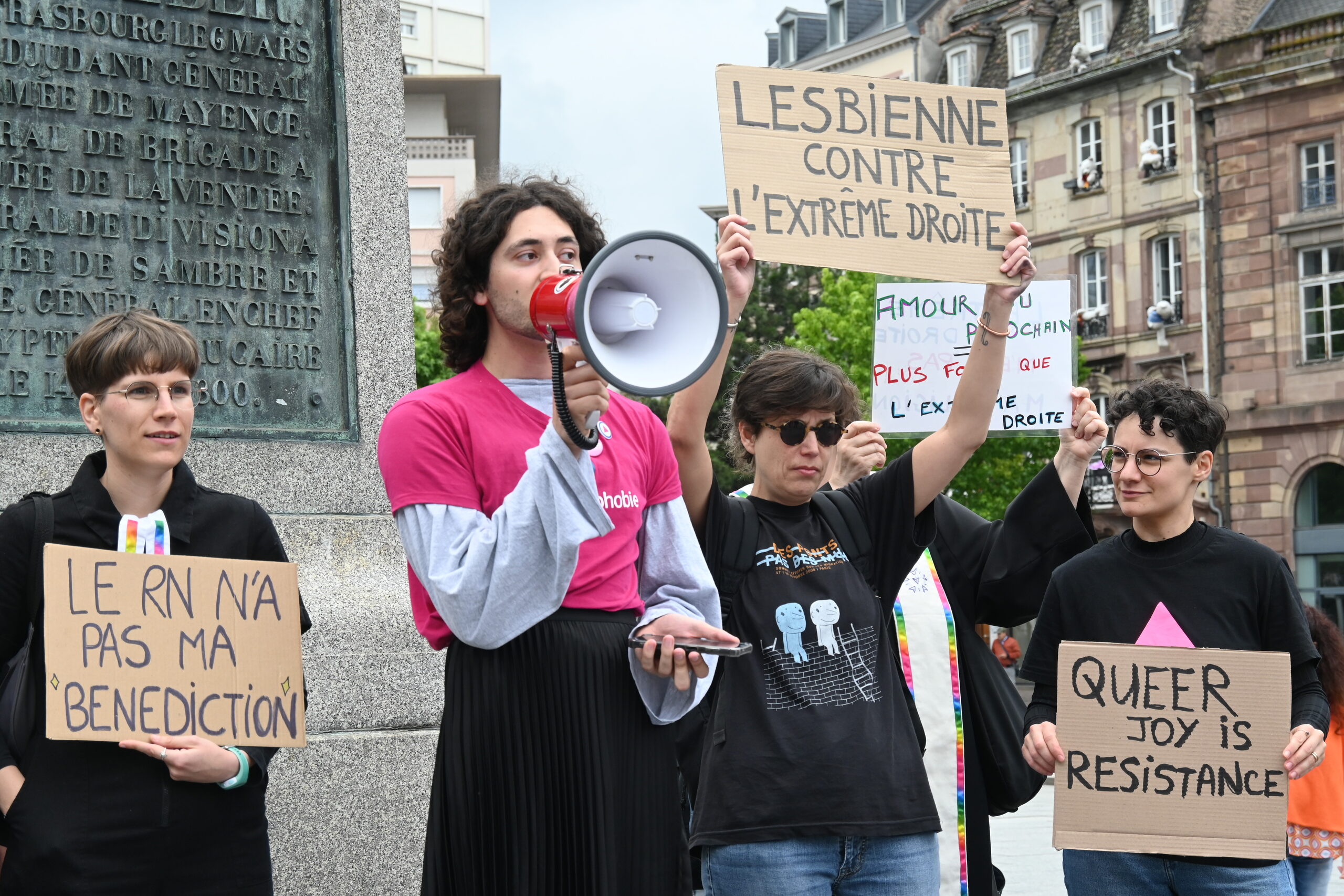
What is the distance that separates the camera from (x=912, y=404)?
6336 mm

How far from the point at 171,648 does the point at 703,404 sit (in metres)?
1.21

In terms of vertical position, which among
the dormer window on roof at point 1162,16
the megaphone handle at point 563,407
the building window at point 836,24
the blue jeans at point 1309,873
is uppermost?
the building window at point 836,24

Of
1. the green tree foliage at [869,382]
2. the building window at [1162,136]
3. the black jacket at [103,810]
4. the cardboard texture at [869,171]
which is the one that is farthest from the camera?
the building window at [1162,136]

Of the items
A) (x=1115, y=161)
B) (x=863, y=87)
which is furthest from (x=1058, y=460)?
(x=1115, y=161)

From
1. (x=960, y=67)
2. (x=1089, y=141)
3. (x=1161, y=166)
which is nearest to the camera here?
(x=1161, y=166)

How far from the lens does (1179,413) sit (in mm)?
4078

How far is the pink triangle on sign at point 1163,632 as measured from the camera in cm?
387

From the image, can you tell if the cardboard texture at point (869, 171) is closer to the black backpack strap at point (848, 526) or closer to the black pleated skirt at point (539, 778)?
the black backpack strap at point (848, 526)

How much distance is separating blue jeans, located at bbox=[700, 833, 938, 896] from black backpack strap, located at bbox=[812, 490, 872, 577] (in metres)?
0.62

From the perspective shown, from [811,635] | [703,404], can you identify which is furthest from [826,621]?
[703,404]

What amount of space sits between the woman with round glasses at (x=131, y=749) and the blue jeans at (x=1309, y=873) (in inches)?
159

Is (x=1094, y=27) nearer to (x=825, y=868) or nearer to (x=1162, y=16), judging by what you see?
(x=1162, y=16)

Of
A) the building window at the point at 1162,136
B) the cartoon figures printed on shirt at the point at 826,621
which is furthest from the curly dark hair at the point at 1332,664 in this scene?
the building window at the point at 1162,136

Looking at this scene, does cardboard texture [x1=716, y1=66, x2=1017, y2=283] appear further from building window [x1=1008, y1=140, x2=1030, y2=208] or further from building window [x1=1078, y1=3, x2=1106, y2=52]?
building window [x1=1078, y1=3, x2=1106, y2=52]
